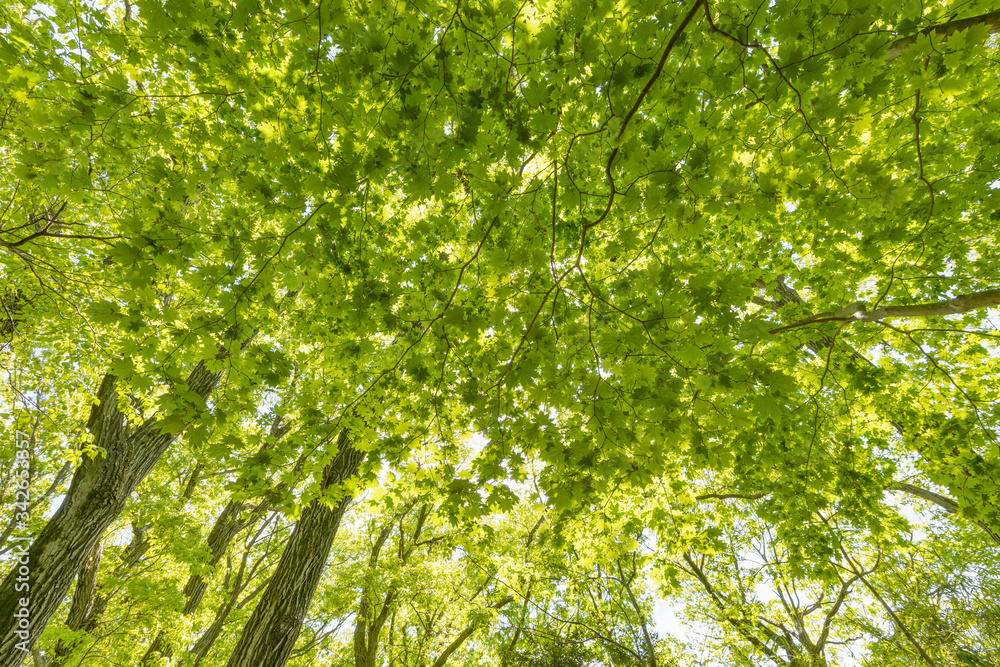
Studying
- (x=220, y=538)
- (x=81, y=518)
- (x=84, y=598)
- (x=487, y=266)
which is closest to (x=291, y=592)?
(x=81, y=518)

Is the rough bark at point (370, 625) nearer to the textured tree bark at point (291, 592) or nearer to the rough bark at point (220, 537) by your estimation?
the rough bark at point (220, 537)

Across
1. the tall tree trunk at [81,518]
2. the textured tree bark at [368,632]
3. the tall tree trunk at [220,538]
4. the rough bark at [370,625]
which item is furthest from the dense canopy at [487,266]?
the textured tree bark at [368,632]

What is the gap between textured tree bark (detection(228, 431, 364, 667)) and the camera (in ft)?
13.1

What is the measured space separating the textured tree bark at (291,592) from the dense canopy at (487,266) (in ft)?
0.12

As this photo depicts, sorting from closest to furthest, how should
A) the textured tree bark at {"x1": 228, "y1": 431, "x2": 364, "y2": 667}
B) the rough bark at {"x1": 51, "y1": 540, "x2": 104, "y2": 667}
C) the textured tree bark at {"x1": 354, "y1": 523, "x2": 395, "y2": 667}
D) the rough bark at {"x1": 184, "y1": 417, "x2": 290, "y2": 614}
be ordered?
the textured tree bark at {"x1": 228, "y1": 431, "x2": 364, "y2": 667}, the rough bark at {"x1": 51, "y1": 540, "x2": 104, "y2": 667}, the textured tree bark at {"x1": 354, "y1": 523, "x2": 395, "y2": 667}, the rough bark at {"x1": 184, "y1": 417, "x2": 290, "y2": 614}

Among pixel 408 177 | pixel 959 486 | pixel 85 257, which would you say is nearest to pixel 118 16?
pixel 85 257

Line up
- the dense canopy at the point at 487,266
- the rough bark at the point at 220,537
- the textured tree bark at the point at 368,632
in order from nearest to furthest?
the dense canopy at the point at 487,266 → the textured tree bark at the point at 368,632 → the rough bark at the point at 220,537

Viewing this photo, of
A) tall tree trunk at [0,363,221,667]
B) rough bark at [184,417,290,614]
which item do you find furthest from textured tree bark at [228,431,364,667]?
rough bark at [184,417,290,614]

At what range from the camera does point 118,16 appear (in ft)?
21.9

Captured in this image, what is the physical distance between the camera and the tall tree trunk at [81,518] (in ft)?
13.1

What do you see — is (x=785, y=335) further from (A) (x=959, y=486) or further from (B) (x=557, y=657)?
(B) (x=557, y=657)

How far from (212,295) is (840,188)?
184 inches

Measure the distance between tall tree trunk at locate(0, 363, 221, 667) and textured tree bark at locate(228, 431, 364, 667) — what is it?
191cm

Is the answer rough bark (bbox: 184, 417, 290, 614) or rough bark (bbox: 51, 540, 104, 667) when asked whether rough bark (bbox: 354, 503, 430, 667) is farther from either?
rough bark (bbox: 51, 540, 104, 667)
